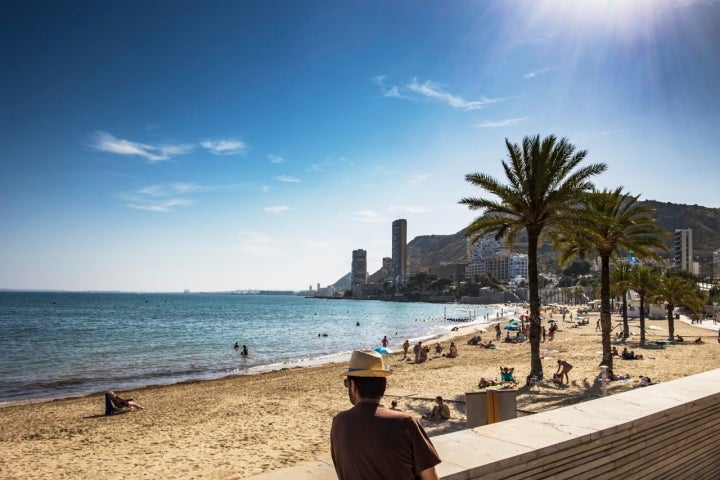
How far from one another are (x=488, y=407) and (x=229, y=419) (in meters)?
10.9

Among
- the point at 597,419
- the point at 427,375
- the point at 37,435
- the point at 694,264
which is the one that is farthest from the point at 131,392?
the point at 694,264

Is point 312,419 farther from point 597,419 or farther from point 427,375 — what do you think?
point 597,419

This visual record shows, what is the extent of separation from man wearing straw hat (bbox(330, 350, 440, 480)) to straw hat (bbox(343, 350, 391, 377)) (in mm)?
138

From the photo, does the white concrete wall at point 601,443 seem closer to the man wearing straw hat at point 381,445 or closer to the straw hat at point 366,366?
the man wearing straw hat at point 381,445

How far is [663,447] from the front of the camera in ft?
14.7

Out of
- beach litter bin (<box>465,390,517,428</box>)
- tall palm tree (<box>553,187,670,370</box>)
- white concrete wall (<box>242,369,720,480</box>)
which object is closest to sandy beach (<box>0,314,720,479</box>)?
tall palm tree (<box>553,187,670,370</box>)

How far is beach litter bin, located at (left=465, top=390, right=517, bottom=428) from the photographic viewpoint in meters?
5.96

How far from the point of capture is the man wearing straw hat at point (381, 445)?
2.25m

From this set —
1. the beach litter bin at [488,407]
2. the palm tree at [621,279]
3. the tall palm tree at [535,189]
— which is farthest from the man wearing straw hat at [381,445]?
the palm tree at [621,279]

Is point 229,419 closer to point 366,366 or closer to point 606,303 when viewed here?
point 606,303

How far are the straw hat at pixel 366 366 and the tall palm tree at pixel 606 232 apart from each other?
48.6 ft

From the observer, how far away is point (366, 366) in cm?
246

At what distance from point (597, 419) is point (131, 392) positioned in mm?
22264

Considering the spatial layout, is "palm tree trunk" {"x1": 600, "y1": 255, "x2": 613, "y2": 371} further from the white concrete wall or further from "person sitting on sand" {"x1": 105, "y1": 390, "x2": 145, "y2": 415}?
"person sitting on sand" {"x1": 105, "y1": 390, "x2": 145, "y2": 415}
